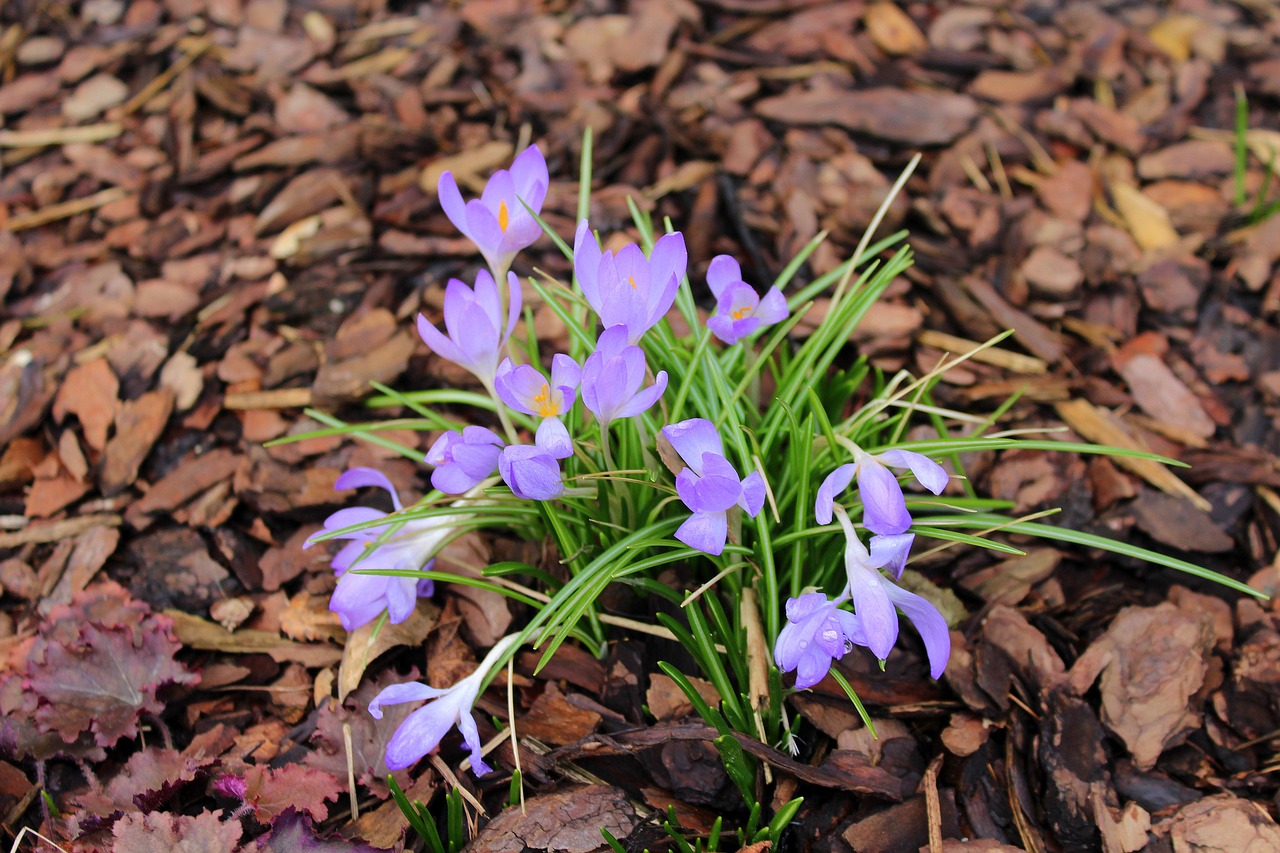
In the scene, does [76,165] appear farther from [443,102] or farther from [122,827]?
Result: [122,827]

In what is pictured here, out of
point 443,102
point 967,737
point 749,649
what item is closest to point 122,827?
point 749,649

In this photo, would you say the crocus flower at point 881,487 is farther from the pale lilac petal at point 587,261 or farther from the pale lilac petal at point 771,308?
the pale lilac petal at point 587,261

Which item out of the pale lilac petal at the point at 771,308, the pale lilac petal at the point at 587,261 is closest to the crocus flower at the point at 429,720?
the pale lilac petal at the point at 587,261

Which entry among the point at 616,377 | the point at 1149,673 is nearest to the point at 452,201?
the point at 616,377

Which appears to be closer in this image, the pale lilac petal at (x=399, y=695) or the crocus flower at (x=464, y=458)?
the crocus flower at (x=464, y=458)

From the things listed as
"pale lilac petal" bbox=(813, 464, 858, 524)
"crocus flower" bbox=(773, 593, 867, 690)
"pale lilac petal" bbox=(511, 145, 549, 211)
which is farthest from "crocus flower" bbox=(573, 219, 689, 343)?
"crocus flower" bbox=(773, 593, 867, 690)

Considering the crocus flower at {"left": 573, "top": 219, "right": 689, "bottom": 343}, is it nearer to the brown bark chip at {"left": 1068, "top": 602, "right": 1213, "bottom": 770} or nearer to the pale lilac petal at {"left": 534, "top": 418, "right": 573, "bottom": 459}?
the pale lilac petal at {"left": 534, "top": 418, "right": 573, "bottom": 459}
